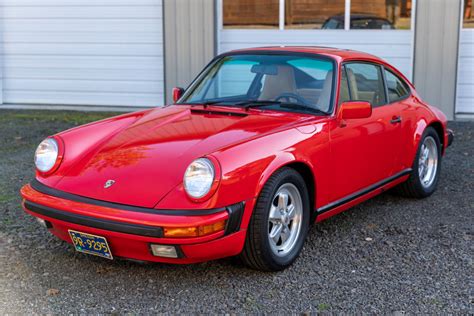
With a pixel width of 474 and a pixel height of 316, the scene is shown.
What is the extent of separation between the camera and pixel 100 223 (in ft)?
11.9

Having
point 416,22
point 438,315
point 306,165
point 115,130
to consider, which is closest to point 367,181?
point 306,165

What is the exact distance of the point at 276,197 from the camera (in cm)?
407

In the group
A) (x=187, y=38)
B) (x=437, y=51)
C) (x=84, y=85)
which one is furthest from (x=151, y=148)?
(x=84, y=85)

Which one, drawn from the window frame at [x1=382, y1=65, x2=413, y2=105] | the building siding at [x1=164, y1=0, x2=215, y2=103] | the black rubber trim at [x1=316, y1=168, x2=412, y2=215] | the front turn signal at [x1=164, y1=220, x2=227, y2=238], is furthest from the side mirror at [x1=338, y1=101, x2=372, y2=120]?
the building siding at [x1=164, y1=0, x2=215, y2=103]

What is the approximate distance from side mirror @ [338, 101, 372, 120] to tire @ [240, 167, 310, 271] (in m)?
0.68

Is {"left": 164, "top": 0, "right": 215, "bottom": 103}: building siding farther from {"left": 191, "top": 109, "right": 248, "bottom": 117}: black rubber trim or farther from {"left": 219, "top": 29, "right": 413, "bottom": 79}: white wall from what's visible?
{"left": 191, "top": 109, "right": 248, "bottom": 117}: black rubber trim

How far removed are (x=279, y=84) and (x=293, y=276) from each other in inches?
60.1

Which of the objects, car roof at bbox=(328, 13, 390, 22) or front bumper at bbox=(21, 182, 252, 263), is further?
car roof at bbox=(328, 13, 390, 22)

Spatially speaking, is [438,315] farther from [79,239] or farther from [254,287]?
[79,239]

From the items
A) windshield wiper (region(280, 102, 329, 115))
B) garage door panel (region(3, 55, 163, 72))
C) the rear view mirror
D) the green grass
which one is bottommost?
the green grass

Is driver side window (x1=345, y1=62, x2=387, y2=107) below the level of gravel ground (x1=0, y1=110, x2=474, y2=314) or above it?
above

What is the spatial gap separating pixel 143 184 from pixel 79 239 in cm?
52

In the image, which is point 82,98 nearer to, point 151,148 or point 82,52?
point 82,52

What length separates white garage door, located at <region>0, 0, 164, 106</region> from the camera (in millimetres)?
11500
